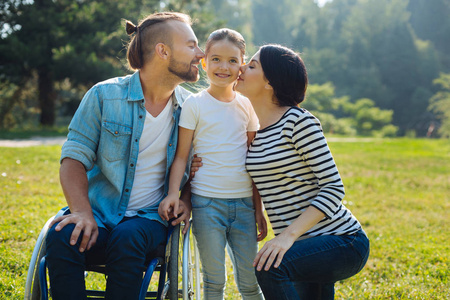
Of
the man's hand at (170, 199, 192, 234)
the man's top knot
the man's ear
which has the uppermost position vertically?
the man's top knot

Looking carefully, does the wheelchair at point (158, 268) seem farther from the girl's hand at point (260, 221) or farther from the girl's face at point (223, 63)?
the girl's face at point (223, 63)

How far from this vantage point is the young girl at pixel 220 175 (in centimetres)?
226

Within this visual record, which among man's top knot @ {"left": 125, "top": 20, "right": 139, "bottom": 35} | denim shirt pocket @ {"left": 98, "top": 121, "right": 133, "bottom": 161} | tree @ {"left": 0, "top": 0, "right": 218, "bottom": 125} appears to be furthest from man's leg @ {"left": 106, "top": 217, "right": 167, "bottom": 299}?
tree @ {"left": 0, "top": 0, "right": 218, "bottom": 125}

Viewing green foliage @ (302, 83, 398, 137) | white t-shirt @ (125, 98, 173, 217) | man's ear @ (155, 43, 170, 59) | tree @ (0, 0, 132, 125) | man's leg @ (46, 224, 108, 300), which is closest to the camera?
man's leg @ (46, 224, 108, 300)

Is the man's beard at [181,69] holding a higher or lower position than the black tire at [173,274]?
higher

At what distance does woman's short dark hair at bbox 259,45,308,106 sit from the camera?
6.98 feet

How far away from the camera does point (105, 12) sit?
1509cm

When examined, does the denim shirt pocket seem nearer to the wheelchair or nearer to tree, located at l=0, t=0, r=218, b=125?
the wheelchair

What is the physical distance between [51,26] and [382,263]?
13.7 metres

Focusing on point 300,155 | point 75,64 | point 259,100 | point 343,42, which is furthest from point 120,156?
point 343,42

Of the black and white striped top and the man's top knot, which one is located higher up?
the man's top knot

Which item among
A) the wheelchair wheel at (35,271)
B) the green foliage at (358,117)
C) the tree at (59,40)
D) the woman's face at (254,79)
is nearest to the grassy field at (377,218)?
the wheelchair wheel at (35,271)

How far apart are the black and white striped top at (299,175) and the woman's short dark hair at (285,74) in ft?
0.38

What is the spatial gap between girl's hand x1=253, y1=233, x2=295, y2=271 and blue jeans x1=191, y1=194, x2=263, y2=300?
17.0 inches
